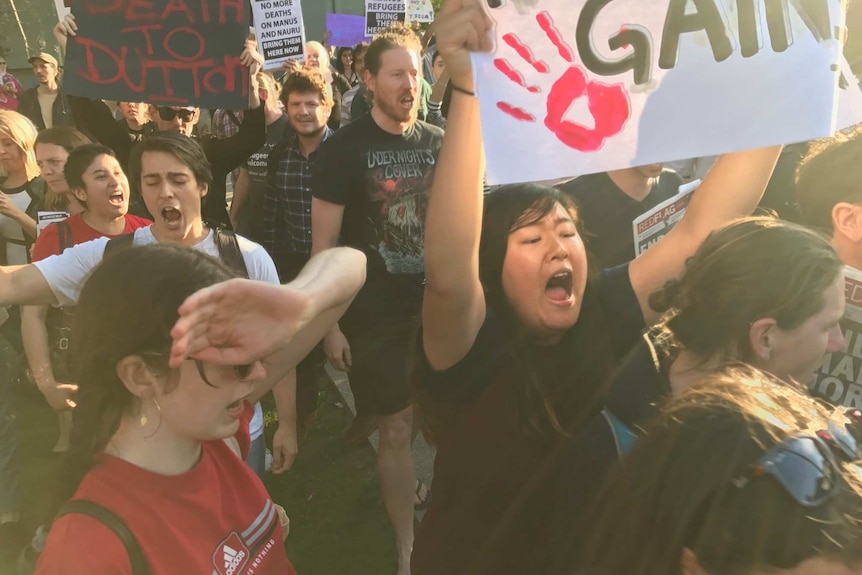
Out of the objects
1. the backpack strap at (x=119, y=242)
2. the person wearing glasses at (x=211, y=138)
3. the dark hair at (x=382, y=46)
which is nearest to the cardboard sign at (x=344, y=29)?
the person wearing glasses at (x=211, y=138)

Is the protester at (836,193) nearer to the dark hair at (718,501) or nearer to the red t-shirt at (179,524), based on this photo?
the dark hair at (718,501)

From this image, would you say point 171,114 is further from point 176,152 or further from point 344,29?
point 344,29

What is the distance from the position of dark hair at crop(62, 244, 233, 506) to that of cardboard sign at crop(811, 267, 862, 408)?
154cm

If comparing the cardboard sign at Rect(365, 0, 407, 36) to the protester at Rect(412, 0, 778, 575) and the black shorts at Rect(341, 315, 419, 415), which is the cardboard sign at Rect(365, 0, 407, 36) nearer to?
the black shorts at Rect(341, 315, 419, 415)

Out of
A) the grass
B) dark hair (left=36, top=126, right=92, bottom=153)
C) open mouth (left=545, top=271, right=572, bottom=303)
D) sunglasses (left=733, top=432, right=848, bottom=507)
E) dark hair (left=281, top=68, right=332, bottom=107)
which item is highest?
dark hair (left=281, top=68, right=332, bottom=107)

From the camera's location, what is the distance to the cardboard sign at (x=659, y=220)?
2.36m

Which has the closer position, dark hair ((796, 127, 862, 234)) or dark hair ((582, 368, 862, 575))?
dark hair ((582, 368, 862, 575))

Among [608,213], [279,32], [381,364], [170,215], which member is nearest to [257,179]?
[279,32]

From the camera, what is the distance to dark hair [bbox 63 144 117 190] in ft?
10.3

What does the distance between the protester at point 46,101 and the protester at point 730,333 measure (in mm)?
7593

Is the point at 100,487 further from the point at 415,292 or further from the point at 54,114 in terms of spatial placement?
the point at 54,114

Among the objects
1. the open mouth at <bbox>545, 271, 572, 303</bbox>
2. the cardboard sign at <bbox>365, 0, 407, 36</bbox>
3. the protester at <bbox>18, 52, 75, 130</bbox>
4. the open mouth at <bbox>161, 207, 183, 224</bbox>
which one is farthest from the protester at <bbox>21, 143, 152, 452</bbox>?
the protester at <bbox>18, 52, 75, 130</bbox>

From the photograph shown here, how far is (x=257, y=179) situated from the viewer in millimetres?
4973

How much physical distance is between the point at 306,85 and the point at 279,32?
3.83ft
